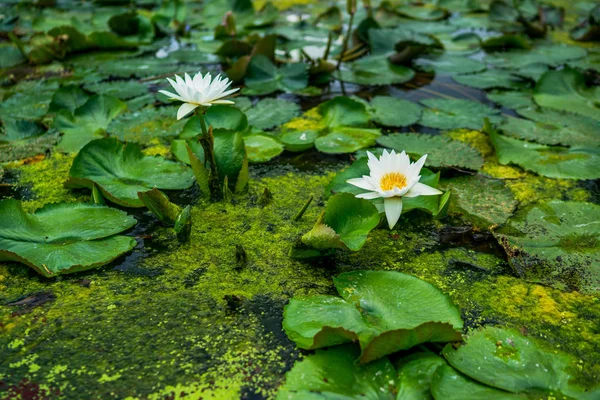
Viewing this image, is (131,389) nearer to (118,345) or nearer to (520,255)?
(118,345)

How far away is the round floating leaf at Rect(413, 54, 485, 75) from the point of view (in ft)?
10.6

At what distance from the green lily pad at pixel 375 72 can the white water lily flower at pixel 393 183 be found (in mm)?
1535

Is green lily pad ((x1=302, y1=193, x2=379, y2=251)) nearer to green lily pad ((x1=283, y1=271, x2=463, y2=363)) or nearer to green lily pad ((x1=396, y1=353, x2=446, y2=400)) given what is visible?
green lily pad ((x1=283, y1=271, x2=463, y2=363))

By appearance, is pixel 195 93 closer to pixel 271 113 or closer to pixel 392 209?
pixel 392 209

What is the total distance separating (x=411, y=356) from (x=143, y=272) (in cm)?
82

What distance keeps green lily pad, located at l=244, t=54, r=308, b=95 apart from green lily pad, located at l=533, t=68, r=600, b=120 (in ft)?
4.18

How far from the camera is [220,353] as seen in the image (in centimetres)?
129

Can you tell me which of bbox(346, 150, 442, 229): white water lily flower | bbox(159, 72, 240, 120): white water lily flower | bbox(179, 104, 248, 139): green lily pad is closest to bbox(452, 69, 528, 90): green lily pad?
bbox(179, 104, 248, 139): green lily pad

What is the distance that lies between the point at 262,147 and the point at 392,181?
847 millimetres

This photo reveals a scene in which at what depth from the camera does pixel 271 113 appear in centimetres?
264

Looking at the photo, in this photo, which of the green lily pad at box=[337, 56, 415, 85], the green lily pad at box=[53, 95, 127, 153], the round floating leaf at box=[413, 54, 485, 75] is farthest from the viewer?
the round floating leaf at box=[413, 54, 485, 75]

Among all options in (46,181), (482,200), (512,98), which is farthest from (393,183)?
(512,98)

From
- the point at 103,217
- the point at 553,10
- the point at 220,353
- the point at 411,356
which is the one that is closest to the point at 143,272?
the point at 103,217

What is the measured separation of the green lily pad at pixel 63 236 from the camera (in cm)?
154
